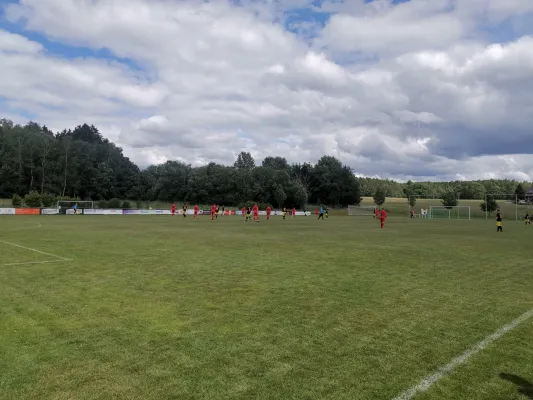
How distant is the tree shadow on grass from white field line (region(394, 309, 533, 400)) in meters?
0.55

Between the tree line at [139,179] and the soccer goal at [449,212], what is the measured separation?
11.6 m

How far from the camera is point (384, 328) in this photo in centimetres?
689

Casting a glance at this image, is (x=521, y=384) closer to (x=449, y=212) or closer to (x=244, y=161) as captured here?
(x=449, y=212)

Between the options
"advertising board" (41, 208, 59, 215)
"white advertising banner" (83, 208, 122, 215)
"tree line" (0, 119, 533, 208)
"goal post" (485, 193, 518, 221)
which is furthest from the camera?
"tree line" (0, 119, 533, 208)

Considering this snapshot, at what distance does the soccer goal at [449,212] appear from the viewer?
70.4 meters

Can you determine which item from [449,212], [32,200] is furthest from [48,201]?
[449,212]

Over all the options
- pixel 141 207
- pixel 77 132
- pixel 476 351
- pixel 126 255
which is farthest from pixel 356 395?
pixel 77 132

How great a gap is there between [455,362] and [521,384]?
2.57 feet

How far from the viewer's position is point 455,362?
542 cm

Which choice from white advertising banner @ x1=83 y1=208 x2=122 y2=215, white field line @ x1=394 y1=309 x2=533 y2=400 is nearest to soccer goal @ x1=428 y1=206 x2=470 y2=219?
white advertising banner @ x1=83 y1=208 x2=122 y2=215

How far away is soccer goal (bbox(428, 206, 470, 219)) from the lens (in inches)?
2771

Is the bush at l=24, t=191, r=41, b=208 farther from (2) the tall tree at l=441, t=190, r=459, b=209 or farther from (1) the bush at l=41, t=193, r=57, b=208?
(2) the tall tree at l=441, t=190, r=459, b=209

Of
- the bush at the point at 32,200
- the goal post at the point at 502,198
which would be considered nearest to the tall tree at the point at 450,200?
the goal post at the point at 502,198

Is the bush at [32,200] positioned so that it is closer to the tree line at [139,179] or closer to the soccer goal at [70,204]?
the soccer goal at [70,204]
